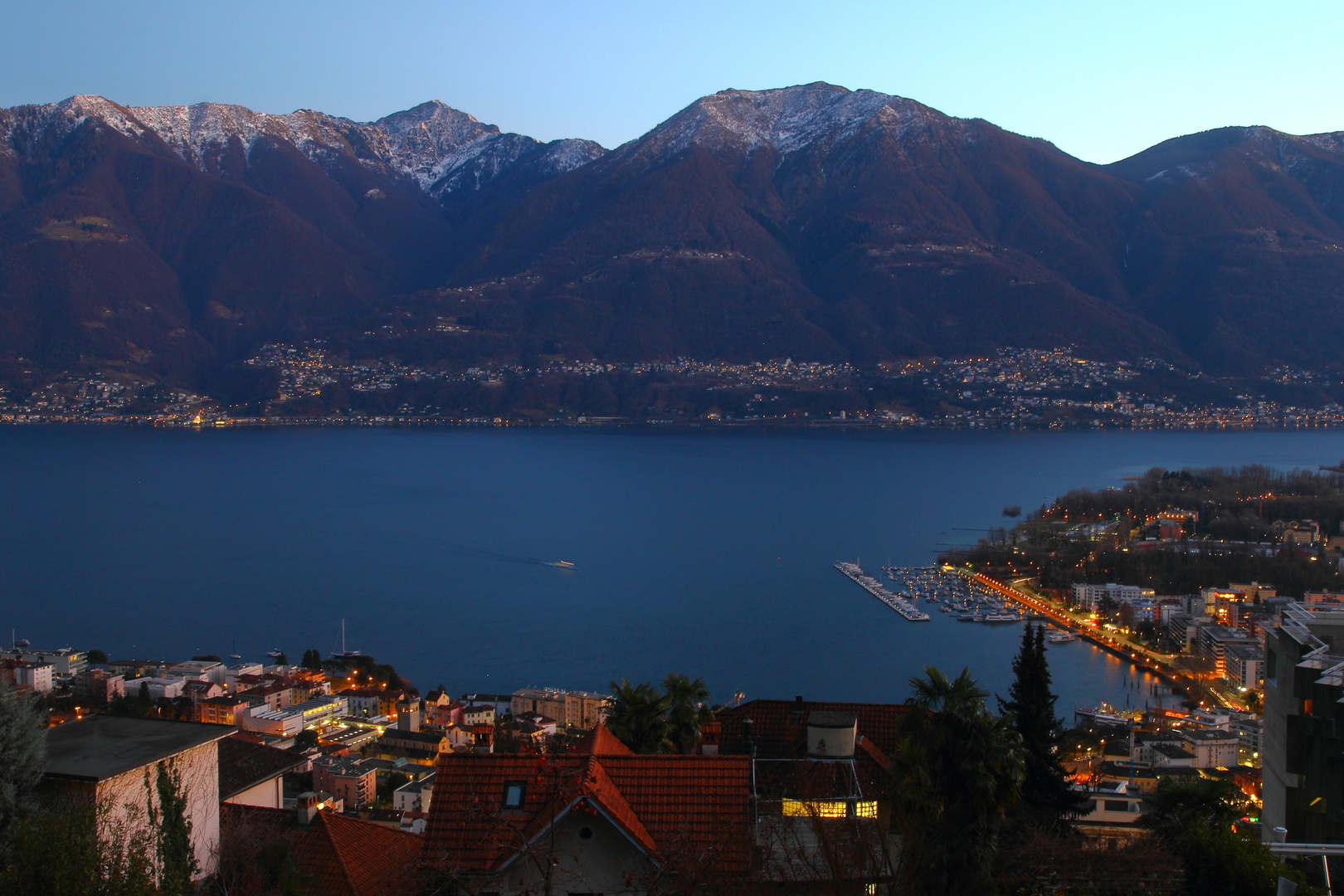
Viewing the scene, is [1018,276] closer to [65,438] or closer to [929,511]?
[929,511]

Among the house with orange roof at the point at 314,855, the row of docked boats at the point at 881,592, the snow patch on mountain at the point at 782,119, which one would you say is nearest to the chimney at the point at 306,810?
the house with orange roof at the point at 314,855

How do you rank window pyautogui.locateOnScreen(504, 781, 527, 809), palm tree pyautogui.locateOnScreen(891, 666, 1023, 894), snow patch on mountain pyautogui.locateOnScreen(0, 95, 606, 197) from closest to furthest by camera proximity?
window pyautogui.locateOnScreen(504, 781, 527, 809) < palm tree pyautogui.locateOnScreen(891, 666, 1023, 894) < snow patch on mountain pyautogui.locateOnScreen(0, 95, 606, 197)

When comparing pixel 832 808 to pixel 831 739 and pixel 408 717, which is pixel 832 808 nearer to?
pixel 831 739

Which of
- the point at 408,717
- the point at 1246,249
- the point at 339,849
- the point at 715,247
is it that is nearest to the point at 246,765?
the point at 339,849

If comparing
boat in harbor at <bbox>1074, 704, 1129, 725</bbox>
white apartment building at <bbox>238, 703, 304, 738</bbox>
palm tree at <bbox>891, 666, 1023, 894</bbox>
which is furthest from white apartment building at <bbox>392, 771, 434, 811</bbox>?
boat in harbor at <bbox>1074, 704, 1129, 725</bbox>

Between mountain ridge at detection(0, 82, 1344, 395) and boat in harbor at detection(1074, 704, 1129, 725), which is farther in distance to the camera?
mountain ridge at detection(0, 82, 1344, 395)

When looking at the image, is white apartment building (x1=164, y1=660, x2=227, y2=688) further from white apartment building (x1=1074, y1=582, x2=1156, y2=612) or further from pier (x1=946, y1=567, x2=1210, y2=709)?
white apartment building (x1=1074, y1=582, x2=1156, y2=612)

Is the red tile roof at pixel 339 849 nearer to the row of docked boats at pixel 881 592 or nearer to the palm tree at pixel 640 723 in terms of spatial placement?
the palm tree at pixel 640 723
